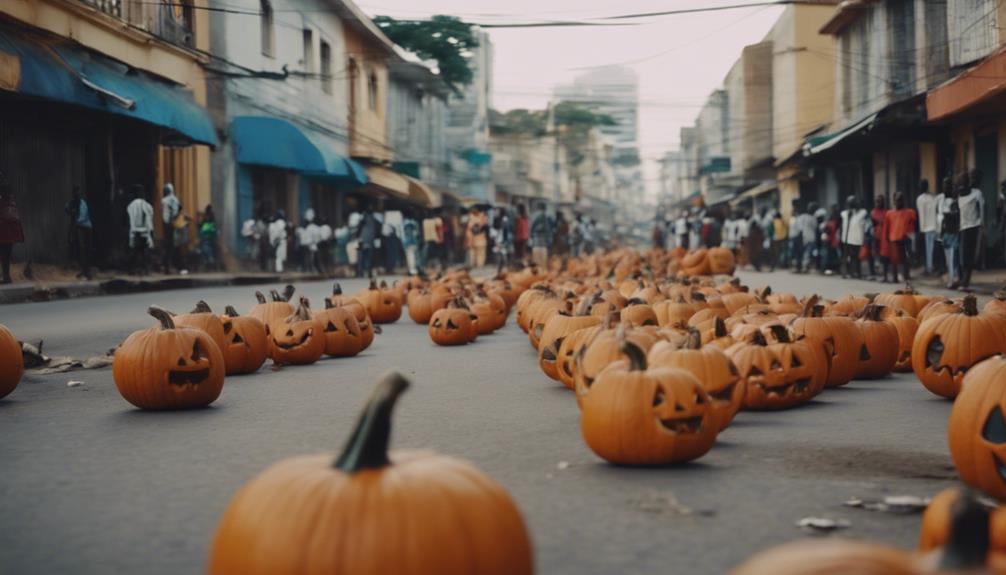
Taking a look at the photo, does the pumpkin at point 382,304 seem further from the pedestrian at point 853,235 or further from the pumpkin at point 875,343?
the pedestrian at point 853,235

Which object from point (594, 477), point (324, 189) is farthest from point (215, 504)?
point (324, 189)

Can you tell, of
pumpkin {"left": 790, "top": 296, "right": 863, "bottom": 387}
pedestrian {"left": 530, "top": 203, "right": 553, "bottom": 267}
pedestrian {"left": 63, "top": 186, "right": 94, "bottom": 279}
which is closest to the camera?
pumpkin {"left": 790, "top": 296, "right": 863, "bottom": 387}

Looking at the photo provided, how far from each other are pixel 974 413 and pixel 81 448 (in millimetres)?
4201

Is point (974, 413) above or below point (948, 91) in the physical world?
below

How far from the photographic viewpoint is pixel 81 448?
609cm

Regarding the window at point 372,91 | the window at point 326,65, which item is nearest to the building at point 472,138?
the window at point 372,91

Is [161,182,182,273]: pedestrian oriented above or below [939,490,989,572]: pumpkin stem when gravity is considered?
above

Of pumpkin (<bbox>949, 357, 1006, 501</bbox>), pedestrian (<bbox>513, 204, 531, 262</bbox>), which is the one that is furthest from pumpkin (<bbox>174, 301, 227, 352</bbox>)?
pedestrian (<bbox>513, 204, 531, 262</bbox>)

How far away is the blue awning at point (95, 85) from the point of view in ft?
67.2

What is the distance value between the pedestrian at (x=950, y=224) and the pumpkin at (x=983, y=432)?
1535cm

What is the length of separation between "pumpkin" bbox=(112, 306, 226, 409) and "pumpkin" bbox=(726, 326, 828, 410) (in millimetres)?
3279

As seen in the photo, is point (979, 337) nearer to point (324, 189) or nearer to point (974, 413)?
point (974, 413)

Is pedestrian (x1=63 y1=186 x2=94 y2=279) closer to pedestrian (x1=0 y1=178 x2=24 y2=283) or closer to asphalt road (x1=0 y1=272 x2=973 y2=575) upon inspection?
pedestrian (x1=0 y1=178 x2=24 y2=283)

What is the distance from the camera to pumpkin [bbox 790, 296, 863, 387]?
834 cm
